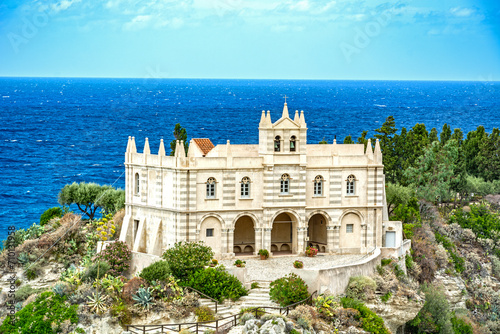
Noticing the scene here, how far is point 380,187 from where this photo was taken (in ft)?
222

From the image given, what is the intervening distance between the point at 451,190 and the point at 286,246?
30.8m

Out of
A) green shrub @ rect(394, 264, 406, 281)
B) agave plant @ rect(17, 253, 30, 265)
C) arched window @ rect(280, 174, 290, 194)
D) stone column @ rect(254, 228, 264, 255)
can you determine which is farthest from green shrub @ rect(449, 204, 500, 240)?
agave plant @ rect(17, 253, 30, 265)

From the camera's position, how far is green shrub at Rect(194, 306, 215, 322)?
54.6 m

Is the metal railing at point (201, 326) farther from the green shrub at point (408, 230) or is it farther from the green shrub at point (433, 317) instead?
the green shrub at point (408, 230)

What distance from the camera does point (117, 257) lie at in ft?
202

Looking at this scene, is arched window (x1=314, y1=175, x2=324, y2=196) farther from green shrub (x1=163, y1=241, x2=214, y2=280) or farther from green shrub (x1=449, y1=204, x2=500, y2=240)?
green shrub (x1=449, y1=204, x2=500, y2=240)

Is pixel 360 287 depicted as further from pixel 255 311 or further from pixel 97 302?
pixel 97 302

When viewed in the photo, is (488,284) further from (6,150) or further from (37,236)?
(6,150)

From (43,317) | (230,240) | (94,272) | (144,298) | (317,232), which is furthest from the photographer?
(317,232)

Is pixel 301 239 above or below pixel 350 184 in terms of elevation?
below

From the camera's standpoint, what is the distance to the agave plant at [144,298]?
55.6 metres

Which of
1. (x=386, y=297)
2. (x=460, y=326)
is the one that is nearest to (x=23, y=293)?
(x=386, y=297)

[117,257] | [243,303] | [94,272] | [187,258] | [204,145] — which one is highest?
[204,145]

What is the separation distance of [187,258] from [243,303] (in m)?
5.25
